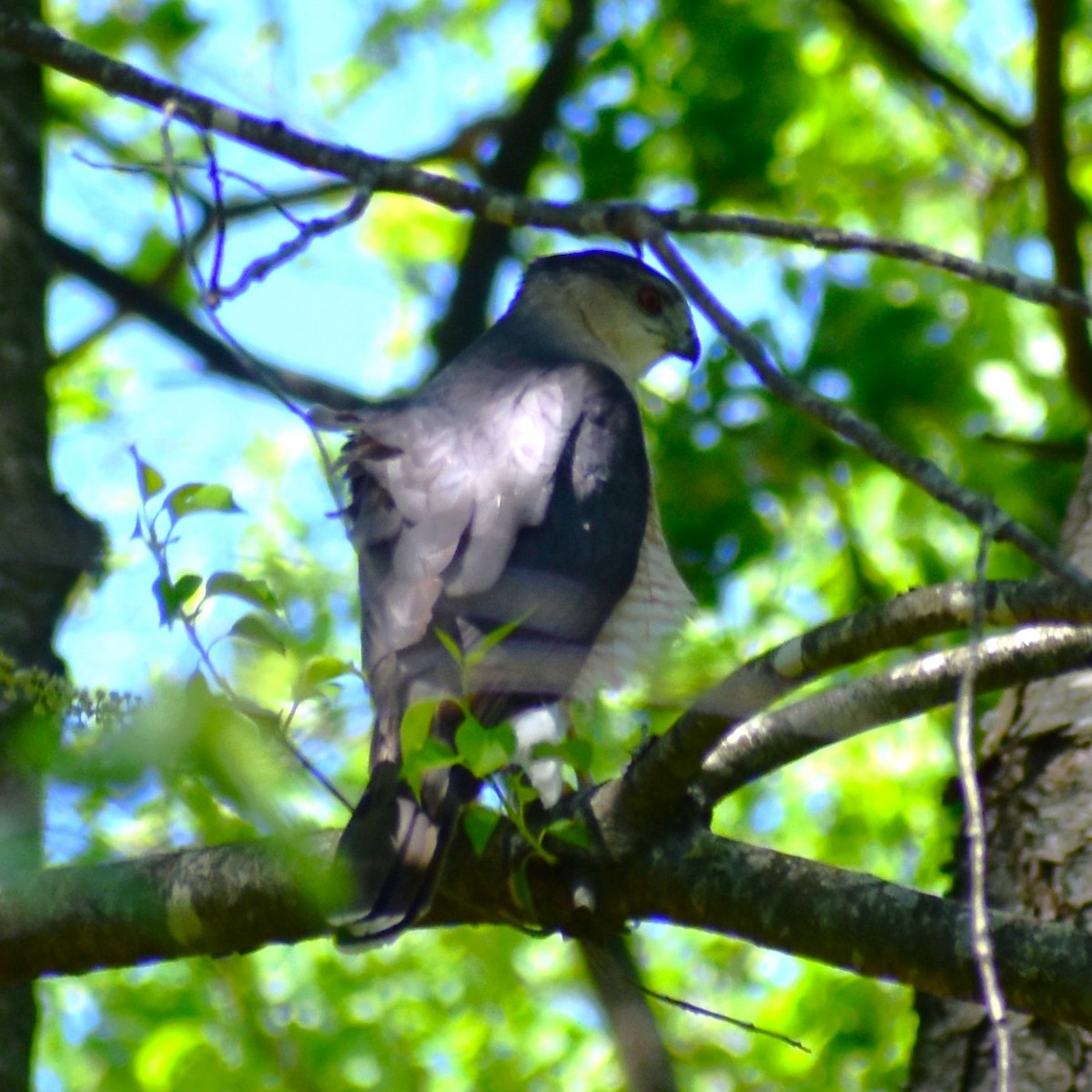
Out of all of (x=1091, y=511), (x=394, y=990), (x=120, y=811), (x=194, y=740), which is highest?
(x=1091, y=511)

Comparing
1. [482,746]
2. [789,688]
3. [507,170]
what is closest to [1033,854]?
[789,688]

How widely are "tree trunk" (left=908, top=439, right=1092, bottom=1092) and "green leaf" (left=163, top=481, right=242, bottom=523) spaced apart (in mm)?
1945

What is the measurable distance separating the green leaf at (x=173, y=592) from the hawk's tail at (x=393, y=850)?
21.9 inches

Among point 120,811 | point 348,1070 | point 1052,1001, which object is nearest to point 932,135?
Answer: point 348,1070

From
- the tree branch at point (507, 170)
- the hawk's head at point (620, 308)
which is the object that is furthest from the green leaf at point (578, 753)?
the tree branch at point (507, 170)

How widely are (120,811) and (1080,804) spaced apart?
2.29m

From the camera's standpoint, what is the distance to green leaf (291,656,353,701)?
2036mm

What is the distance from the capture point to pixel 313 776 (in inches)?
82.4

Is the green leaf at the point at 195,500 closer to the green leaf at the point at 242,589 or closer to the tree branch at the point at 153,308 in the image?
the green leaf at the point at 242,589

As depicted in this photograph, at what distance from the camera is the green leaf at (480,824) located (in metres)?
2.30

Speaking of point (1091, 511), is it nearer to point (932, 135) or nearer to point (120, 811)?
point (120, 811)

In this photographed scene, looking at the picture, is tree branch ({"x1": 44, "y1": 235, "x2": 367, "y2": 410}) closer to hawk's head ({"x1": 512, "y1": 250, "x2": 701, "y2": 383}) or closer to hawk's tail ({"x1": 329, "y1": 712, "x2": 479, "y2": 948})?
hawk's head ({"x1": 512, "y1": 250, "x2": 701, "y2": 383})

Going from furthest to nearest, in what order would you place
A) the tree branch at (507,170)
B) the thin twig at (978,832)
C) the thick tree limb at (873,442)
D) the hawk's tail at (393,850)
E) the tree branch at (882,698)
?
the tree branch at (507,170)
the hawk's tail at (393,850)
the tree branch at (882,698)
the thick tree limb at (873,442)
the thin twig at (978,832)

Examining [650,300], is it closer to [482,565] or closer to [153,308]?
[153,308]
